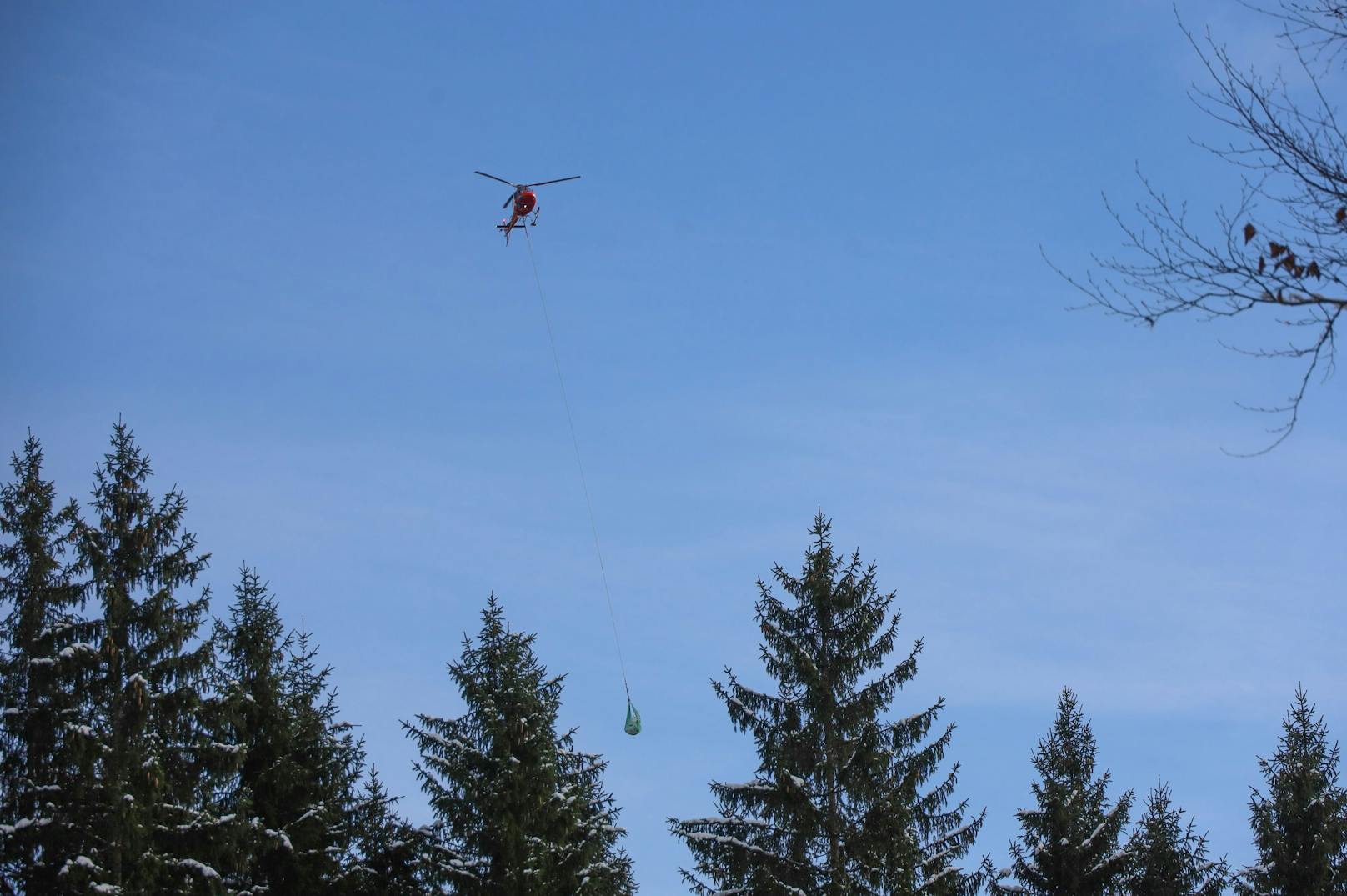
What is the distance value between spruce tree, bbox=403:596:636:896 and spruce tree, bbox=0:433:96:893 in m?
5.95

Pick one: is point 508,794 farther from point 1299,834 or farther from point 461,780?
point 1299,834

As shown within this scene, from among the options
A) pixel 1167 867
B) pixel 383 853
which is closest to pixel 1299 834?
pixel 1167 867

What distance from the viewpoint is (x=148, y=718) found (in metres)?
24.0

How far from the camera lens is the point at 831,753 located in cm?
2662

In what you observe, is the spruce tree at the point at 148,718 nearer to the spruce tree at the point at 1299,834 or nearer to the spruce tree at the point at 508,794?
the spruce tree at the point at 508,794

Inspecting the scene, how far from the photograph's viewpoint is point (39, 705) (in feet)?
82.6

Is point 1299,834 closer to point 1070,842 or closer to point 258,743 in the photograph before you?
point 1070,842

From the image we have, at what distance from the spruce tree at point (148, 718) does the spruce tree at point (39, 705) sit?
1.35 ft

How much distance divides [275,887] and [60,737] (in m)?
4.67

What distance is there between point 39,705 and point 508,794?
26.3 ft

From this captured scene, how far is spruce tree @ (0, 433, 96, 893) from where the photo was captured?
23625 millimetres

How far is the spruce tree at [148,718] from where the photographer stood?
23.4m

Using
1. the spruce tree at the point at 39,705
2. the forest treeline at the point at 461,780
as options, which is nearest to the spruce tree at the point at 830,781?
the forest treeline at the point at 461,780

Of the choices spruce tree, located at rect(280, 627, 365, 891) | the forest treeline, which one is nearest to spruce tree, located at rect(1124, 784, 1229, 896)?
the forest treeline
